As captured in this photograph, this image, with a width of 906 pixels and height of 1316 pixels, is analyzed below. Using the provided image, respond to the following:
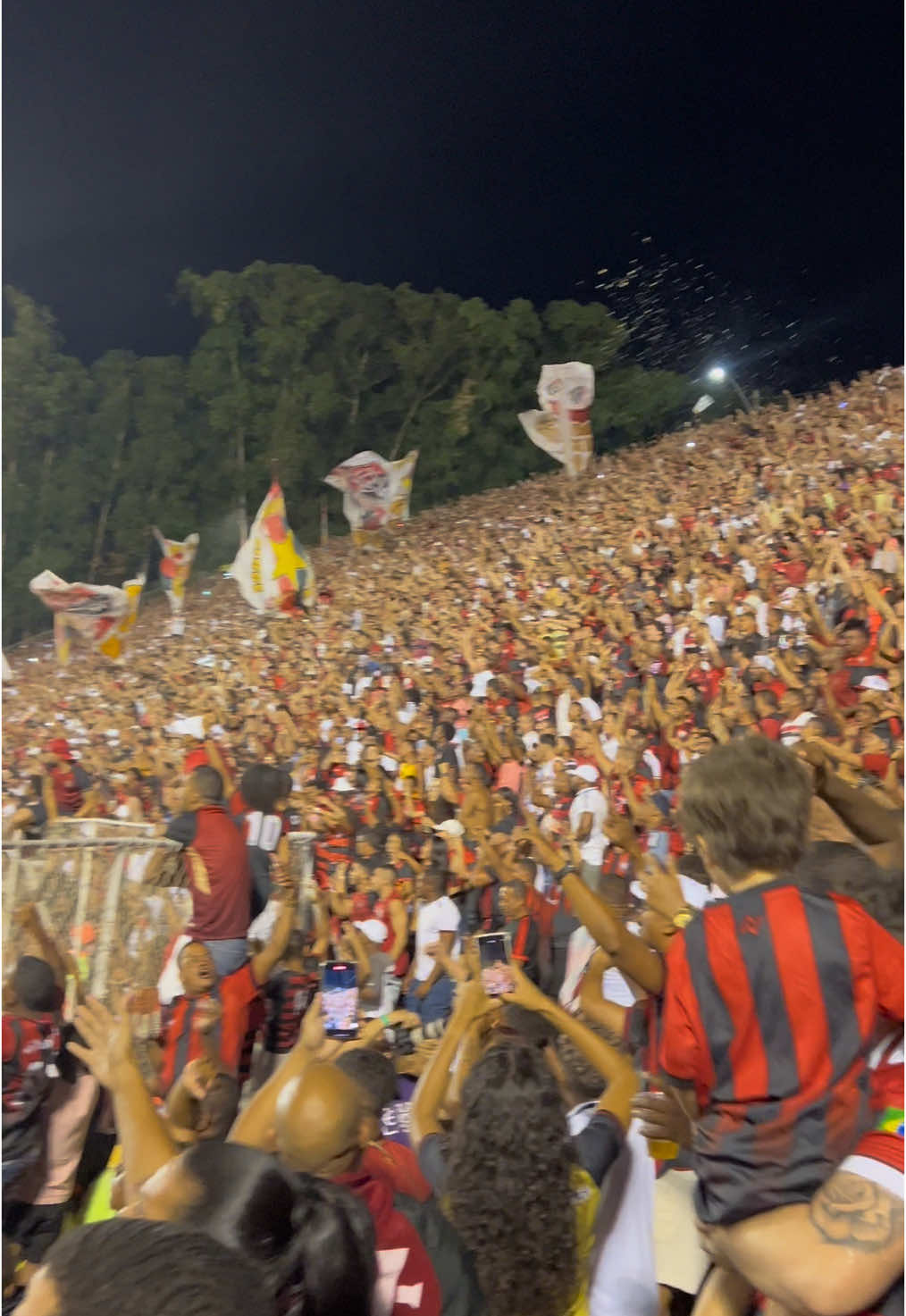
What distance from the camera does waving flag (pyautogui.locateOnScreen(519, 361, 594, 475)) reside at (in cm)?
362

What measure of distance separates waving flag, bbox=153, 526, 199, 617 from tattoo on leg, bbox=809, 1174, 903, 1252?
3.00 meters

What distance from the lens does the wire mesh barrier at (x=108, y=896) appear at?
3.64m

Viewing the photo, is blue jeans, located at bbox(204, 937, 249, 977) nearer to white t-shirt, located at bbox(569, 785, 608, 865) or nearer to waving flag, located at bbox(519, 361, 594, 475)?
white t-shirt, located at bbox(569, 785, 608, 865)

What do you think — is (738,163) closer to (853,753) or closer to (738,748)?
(853,753)

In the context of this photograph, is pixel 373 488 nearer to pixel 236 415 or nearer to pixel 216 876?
pixel 236 415

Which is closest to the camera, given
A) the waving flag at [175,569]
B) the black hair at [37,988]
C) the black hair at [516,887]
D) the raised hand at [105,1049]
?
the raised hand at [105,1049]


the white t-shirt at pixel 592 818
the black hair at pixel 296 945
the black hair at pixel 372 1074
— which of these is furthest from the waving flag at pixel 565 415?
the black hair at pixel 372 1074

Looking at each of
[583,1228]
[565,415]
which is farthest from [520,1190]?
[565,415]

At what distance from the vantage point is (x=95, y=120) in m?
3.94

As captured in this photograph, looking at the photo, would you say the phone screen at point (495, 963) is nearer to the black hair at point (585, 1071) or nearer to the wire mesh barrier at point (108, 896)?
the black hair at point (585, 1071)

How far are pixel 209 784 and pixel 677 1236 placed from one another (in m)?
2.13

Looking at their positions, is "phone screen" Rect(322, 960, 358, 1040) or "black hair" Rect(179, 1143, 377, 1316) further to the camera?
"phone screen" Rect(322, 960, 358, 1040)

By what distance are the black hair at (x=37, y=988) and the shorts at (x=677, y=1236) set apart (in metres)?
1.75

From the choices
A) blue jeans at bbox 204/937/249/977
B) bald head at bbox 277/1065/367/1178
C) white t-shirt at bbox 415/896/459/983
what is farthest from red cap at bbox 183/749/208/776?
bald head at bbox 277/1065/367/1178
